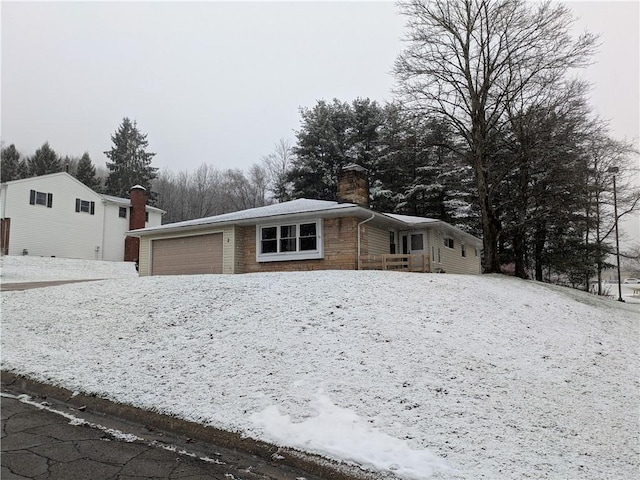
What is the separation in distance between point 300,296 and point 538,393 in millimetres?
4508

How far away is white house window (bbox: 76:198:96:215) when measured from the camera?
2701cm

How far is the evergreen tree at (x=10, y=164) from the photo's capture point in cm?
4350

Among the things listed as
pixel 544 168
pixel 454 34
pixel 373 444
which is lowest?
pixel 373 444

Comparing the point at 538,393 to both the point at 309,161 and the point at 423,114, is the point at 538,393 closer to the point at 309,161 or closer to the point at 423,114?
the point at 423,114

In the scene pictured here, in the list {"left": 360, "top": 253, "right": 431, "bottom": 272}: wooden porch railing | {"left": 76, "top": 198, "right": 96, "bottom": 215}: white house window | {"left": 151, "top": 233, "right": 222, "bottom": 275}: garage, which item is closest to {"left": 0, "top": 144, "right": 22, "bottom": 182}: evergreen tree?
{"left": 76, "top": 198, "right": 96, "bottom": 215}: white house window

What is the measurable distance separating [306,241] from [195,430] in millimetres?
10482

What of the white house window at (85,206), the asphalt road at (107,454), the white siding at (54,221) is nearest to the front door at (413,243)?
the asphalt road at (107,454)

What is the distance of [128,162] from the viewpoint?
4588cm

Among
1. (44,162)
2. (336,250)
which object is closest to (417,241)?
(336,250)

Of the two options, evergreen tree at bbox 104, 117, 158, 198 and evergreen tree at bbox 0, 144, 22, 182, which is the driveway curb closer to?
evergreen tree at bbox 104, 117, 158, 198

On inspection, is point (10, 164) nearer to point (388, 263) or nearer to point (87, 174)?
point (87, 174)

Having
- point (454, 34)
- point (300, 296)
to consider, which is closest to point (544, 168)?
point (454, 34)

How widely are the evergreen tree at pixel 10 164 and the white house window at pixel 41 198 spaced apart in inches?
910

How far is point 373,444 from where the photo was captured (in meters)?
3.66
